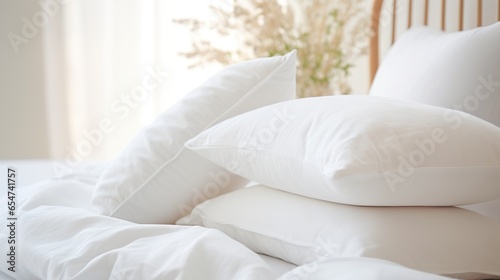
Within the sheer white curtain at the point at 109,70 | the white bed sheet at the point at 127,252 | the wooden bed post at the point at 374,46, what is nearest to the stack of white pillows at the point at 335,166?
the white bed sheet at the point at 127,252

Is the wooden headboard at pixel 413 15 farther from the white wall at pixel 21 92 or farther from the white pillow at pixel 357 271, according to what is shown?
the white wall at pixel 21 92

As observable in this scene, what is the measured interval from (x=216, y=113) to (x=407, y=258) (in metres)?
0.55

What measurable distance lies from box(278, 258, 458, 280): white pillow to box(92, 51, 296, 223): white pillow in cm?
61

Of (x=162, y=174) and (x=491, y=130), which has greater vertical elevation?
(x=491, y=130)

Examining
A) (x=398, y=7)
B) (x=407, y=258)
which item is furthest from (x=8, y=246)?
(x=398, y=7)

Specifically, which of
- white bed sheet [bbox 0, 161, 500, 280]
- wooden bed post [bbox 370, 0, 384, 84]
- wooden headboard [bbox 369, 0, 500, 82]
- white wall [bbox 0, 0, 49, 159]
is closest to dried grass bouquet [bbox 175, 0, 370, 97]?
wooden headboard [bbox 369, 0, 500, 82]

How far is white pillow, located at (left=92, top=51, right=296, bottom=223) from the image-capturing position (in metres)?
1.33

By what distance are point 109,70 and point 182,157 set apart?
256 cm

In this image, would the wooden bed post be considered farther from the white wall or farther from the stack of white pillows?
the white wall

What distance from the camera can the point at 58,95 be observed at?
368cm

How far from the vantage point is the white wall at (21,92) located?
3.59m

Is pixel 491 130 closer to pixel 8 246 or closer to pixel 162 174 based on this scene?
pixel 162 174

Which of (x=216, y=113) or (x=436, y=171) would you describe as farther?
(x=216, y=113)

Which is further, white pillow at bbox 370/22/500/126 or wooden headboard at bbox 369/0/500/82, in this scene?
wooden headboard at bbox 369/0/500/82
